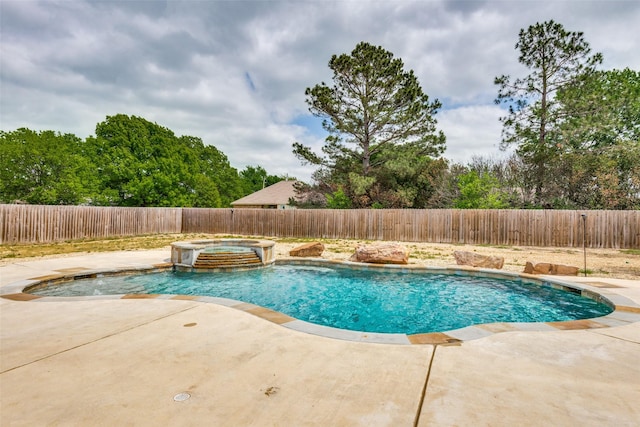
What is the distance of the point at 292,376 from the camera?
2.04 meters

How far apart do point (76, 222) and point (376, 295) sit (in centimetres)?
1514

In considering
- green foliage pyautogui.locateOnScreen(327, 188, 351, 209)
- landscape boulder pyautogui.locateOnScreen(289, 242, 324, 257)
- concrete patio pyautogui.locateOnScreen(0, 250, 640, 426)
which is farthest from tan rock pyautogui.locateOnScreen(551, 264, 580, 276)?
green foliage pyautogui.locateOnScreen(327, 188, 351, 209)

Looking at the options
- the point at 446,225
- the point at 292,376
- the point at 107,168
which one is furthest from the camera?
the point at 107,168

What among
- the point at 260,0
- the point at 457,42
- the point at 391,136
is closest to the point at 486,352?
the point at 260,0

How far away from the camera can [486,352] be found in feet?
8.20

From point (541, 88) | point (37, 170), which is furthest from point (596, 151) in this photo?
point (37, 170)

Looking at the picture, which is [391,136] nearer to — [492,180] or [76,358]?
[492,180]

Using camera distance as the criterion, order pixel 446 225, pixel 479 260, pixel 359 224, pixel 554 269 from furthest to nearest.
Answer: pixel 359 224 < pixel 446 225 < pixel 479 260 < pixel 554 269

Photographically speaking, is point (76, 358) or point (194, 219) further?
point (194, 219)

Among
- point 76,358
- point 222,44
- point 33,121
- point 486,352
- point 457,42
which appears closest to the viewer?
point 76,358

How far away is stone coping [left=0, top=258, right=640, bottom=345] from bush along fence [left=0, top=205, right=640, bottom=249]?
5643 millimetres

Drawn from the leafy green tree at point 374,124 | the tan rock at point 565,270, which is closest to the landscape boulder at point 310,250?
the tan rock at point 565,270

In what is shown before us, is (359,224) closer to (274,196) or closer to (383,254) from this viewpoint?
(383,254)

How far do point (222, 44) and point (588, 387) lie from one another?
1137 centimetres
